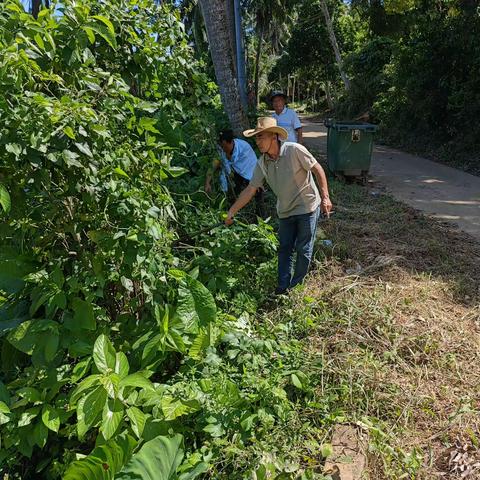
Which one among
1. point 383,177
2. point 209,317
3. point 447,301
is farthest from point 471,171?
point 209,317

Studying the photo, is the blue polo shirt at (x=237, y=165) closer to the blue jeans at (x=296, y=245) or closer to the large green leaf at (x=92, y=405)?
the blue jeans at (x=296, y=245)

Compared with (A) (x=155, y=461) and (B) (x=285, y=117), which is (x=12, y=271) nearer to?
(A) (x=155, y=461)

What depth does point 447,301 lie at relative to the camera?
3871 mm

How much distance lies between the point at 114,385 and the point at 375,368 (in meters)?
1.74

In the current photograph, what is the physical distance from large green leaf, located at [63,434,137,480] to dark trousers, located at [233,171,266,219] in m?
3.73

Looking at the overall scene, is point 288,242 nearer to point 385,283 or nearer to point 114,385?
point 385,283

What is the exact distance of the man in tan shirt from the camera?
373cm

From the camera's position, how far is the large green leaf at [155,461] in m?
1.83

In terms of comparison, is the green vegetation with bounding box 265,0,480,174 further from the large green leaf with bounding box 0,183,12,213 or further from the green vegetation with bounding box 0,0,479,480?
the large green leaf with bounding box 0,183,12,213

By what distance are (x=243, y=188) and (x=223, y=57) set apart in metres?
2.29

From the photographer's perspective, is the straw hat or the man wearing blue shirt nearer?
the straw hat

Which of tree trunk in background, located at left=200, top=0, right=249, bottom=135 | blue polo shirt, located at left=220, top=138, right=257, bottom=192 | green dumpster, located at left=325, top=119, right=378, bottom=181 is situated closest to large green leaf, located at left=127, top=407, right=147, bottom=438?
blue polo shirt, located at left=220, top=138, right=257, bottom=192

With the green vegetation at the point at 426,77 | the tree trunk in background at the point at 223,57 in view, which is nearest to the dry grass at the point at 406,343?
the tree trunk in background at the point at 223,57

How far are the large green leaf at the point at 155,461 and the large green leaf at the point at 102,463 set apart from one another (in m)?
0.06
